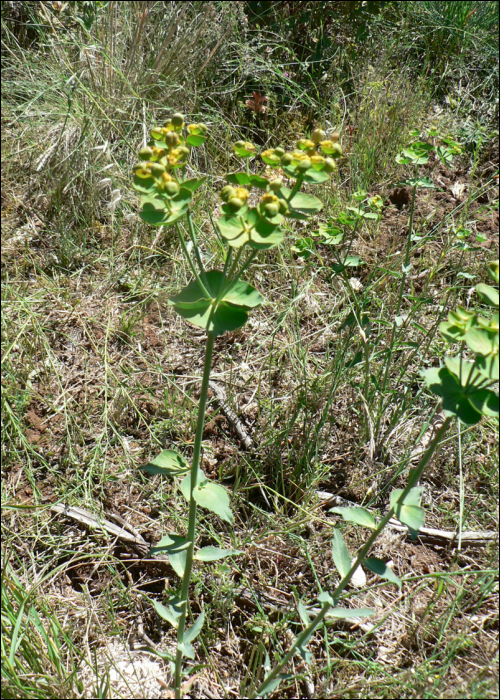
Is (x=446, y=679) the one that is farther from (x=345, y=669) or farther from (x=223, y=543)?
(x=223, y=543)

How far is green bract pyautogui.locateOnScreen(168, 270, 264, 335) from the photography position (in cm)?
112

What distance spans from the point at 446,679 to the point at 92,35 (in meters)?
3.24

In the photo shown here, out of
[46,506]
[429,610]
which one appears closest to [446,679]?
[429,610]

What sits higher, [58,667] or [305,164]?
[305,164]

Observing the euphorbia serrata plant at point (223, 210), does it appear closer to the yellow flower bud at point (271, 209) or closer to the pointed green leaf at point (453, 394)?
the yellow flower bud at point (271, 209)

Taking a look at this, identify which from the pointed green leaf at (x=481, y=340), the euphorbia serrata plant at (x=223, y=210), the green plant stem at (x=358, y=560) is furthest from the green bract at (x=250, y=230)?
the green plant stem at (x=358, y=560)

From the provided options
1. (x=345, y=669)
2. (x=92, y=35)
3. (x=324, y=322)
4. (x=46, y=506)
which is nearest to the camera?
(x=345, y=669)

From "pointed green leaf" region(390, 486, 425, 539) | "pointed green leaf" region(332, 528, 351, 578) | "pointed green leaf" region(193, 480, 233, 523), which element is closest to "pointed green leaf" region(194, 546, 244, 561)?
"pointed green leaf" region(193, 480, 233, 523)

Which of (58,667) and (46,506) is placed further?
(46,506)

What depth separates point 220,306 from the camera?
1146 millimetres

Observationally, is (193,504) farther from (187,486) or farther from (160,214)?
(160,214)

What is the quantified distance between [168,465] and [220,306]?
0.40 m

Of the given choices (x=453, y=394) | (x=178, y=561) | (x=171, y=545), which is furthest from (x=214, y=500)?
(x=453, y=394)

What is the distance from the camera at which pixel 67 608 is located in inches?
65.1
